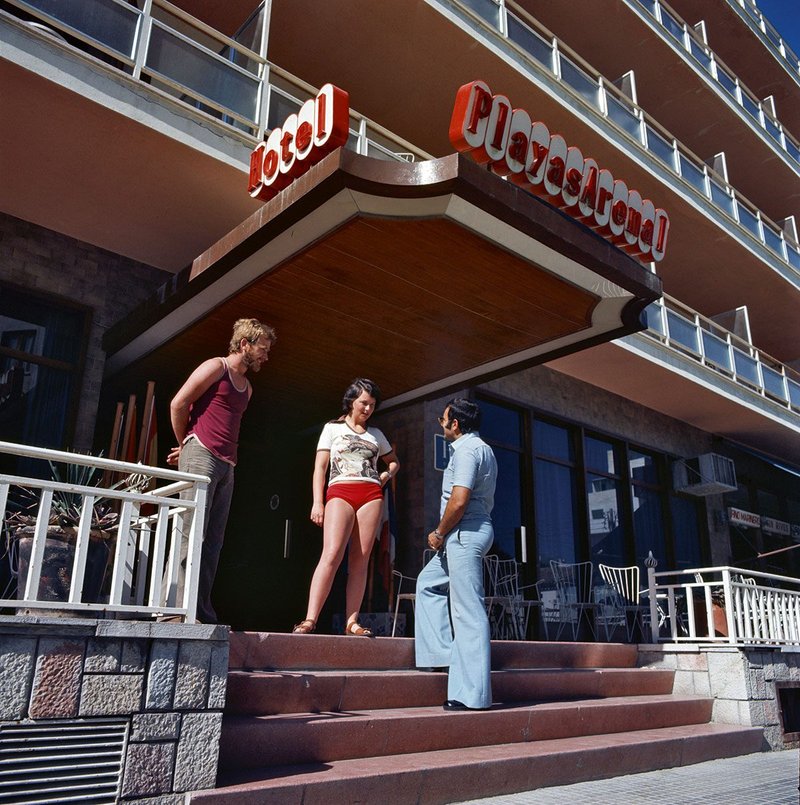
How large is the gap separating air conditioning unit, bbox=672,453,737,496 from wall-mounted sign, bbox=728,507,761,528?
904mm

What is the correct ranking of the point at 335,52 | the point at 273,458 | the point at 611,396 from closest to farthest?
the point at 273,458 → the point at 335,52 → the point at 611,396

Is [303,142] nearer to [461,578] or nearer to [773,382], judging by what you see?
[461,578]

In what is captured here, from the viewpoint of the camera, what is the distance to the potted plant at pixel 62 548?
364 centimetres

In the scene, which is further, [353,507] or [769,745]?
[769,745]

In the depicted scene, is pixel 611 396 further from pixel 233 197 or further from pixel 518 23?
pixel 233 197

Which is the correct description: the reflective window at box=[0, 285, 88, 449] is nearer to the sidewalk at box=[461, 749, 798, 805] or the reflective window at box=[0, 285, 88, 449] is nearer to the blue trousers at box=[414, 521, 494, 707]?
the blue trousers at box=[414, 521, 494, 707]

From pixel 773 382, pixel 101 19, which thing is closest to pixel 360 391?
pixel 101 19

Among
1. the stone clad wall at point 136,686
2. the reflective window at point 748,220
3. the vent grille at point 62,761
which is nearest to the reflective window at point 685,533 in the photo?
the reflective window at point 748,220

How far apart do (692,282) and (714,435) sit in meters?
3.15

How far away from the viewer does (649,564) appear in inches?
456

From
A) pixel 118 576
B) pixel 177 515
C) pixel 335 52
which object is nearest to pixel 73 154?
pixel 177 515

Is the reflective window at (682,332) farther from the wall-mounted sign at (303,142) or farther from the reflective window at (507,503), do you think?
the wall-mounted sign at (303,142)

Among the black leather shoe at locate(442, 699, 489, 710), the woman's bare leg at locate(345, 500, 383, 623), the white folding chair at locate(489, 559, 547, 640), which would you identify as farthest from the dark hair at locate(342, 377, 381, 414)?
the white folding chair at locate(489, 559, 547, 640)

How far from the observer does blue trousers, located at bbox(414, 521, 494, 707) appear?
4637 mm
